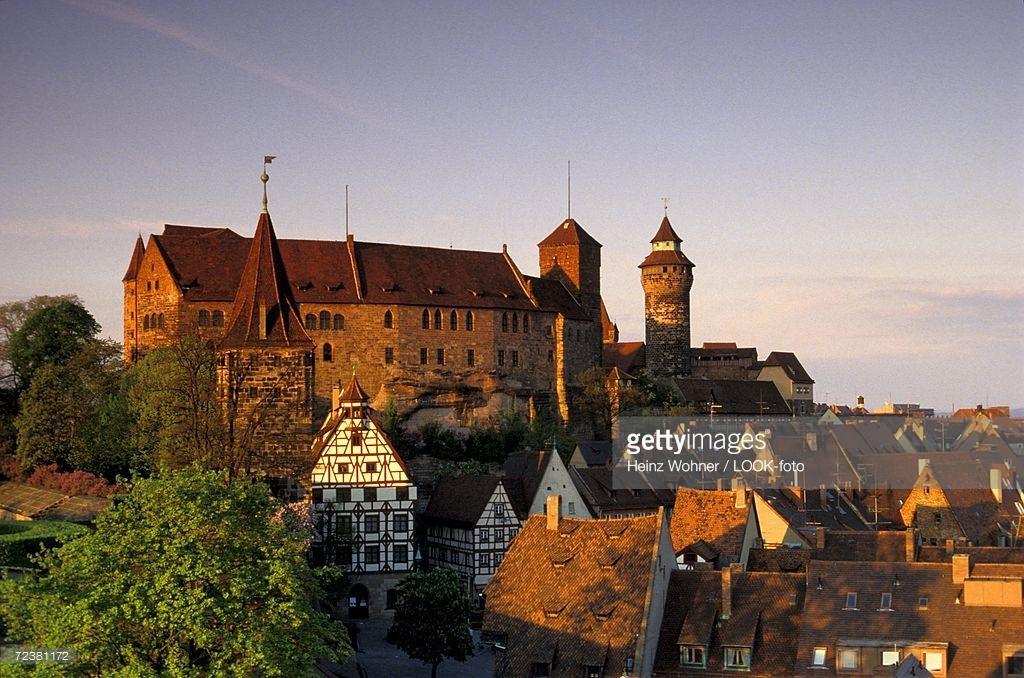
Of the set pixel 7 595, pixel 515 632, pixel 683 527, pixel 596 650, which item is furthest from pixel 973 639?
pixel 7 595

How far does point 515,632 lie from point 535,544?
3590 mm

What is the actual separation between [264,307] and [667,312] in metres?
62.7

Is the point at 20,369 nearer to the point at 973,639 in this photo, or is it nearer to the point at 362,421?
the point at 362,421

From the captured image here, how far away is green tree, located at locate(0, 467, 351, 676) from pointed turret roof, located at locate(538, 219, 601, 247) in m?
67.5

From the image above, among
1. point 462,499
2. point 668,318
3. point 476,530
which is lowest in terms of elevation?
point 476,530

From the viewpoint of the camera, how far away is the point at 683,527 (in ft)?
164

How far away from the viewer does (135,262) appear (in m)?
82.0

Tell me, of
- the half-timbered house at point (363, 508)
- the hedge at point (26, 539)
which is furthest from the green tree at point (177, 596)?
the half-timbered house at point (363, 508)

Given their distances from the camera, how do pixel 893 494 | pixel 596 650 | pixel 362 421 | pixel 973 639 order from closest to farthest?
pixel 973 639
pixel 596 650
pixel 362 421
pixel 893 494

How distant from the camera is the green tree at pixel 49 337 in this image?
71.8m

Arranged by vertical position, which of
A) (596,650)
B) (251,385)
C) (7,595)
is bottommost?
(596,650)

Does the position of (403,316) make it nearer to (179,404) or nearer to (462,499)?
(462,499)

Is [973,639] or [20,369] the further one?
[20,369]

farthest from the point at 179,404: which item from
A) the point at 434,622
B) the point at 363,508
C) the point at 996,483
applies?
the point at 996,483
